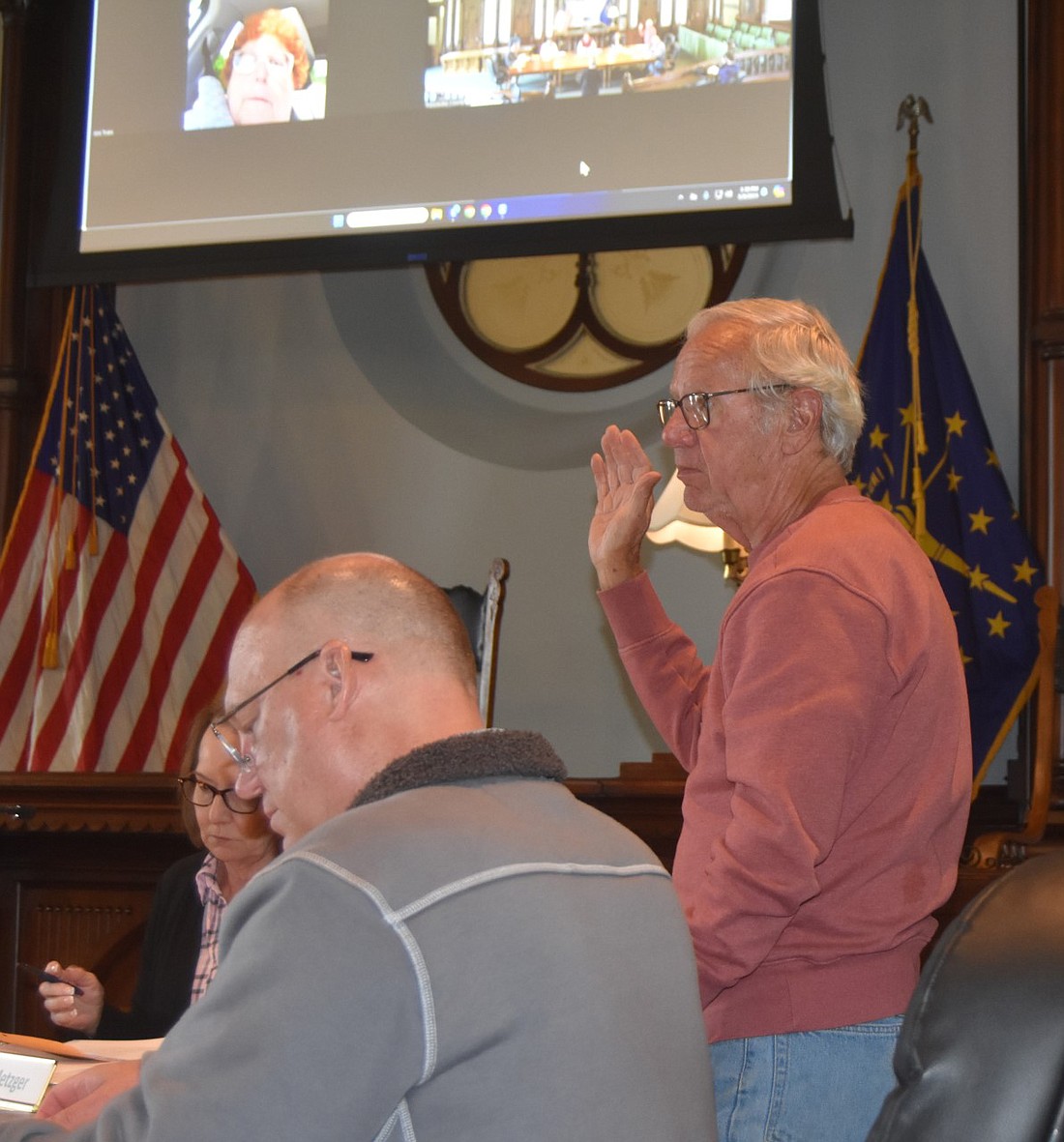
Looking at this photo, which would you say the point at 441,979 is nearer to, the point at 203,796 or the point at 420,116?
the point at 203,796

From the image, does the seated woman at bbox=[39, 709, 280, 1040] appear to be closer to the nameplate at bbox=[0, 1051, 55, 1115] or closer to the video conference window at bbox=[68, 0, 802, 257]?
the nameplate at bbox=[0, 1051, 55, 1115]

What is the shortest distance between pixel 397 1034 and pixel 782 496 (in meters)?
1.02

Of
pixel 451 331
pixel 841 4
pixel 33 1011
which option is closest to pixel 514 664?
pixel 451 331

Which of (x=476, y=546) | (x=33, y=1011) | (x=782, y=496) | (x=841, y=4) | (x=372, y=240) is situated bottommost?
(x=33, y=1011)

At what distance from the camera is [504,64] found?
4496 millimetres

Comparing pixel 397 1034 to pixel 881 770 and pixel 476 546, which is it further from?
pixel 476 546

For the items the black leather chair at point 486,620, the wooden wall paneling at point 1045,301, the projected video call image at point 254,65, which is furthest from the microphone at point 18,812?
the wooden wall paneling at point 1045,301

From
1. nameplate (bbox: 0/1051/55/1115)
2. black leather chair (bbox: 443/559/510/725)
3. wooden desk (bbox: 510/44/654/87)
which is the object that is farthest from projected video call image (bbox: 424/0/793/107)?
nameplate (bbox: 0/1051/55/1115)

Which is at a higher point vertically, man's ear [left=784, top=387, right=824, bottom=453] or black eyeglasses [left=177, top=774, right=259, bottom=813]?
man's ear [left=784, top=387, right=824, bottom=453]

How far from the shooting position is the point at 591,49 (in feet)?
14.5

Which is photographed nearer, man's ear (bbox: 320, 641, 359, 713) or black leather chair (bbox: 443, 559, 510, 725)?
man's ear (bbox: 320, 641, 359, 713)

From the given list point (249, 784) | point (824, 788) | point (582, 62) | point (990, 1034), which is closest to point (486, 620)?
point (582, 62)

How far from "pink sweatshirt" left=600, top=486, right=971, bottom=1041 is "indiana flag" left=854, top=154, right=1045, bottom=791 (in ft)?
8.78

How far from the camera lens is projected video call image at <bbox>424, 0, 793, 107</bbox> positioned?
4230 mm
